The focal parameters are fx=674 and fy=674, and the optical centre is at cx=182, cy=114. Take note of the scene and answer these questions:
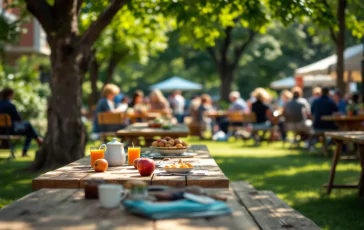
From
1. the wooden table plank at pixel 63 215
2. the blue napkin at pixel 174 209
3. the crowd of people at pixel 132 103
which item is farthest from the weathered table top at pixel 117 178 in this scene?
the crowd of people at pixel 132 103

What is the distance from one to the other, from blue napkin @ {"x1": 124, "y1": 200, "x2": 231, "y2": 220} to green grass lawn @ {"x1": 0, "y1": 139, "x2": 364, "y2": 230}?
3.81 m

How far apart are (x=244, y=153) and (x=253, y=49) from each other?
78.5ft

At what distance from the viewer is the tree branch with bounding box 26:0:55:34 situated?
11.5 meters

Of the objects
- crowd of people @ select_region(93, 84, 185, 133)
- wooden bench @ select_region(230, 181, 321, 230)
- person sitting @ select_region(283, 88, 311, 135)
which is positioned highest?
crowd of people @ select_region(93, 84, 185, 133)

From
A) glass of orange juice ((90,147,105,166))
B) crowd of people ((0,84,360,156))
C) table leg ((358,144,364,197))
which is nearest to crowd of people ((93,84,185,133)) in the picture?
crowd of people ((0,84,360,156))

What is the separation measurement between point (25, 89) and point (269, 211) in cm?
1571

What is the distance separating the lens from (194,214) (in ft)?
10.6

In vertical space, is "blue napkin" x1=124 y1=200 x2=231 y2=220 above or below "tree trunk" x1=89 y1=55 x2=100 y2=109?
below

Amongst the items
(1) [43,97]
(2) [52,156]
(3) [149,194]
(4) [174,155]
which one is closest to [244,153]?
(2) [52,156]

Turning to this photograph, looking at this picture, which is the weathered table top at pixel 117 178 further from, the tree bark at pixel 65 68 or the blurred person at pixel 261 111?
the blurred person at pixel 261 111

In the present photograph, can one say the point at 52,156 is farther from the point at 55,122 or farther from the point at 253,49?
the point at 253,49

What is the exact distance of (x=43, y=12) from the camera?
11578 millimetres

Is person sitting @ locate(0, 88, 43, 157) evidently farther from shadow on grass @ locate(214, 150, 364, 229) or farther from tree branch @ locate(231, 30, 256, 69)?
tree branch @ locate(231, 30, 256, 69)

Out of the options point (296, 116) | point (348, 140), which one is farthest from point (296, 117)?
point (348, 140)
